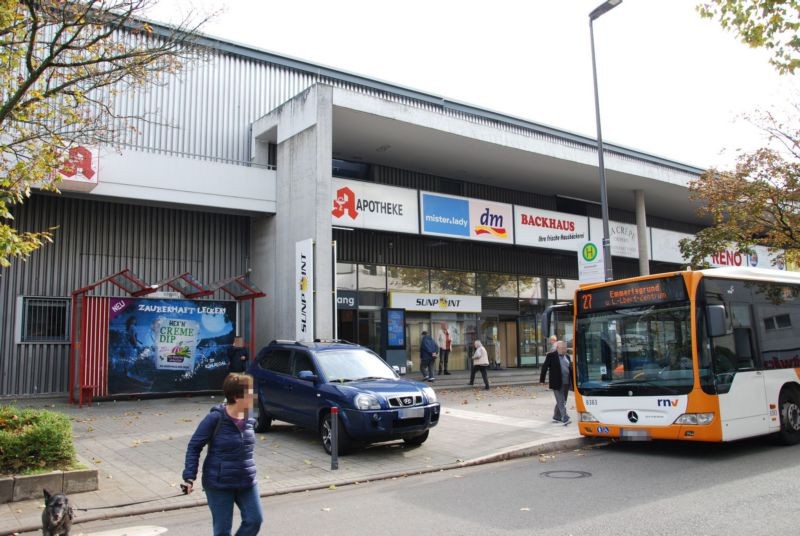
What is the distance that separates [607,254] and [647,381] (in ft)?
23.2

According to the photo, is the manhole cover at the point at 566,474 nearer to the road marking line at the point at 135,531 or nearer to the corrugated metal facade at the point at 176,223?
the road marking line at the point at 135,531

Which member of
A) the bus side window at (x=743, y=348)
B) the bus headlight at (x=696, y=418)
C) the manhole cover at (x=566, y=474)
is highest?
the bus side window at (x=743, y=348)

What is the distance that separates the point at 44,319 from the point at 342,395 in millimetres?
11248

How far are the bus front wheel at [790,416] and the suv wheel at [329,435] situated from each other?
6963mm

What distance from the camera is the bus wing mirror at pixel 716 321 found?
8.79 meters

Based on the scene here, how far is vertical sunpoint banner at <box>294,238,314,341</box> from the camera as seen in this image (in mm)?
15953

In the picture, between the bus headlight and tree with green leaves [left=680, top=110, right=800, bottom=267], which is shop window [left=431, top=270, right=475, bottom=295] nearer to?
tree with green leaves [left=680, top=110, right=800, bottom=267]

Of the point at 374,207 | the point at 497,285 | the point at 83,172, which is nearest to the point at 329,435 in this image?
the point at 83,172

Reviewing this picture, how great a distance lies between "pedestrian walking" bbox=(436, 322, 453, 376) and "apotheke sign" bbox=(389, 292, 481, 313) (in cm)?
88

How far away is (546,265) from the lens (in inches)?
1102

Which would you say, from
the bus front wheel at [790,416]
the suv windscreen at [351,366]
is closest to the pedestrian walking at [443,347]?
the suv windscreen at [351,366]

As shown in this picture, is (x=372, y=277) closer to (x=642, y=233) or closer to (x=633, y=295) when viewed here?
(x=642, y=233)

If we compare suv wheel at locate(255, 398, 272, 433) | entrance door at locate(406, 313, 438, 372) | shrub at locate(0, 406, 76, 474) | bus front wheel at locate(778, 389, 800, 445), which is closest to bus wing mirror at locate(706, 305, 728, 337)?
bus front wheel at locate(778, 389, 800, 445)

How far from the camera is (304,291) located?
16.3 meters
